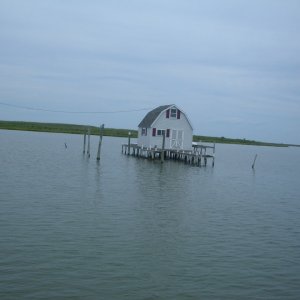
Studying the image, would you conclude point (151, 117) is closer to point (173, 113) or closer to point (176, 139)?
point (173, 113)

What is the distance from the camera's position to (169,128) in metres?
54.5

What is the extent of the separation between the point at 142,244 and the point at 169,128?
38792 mm

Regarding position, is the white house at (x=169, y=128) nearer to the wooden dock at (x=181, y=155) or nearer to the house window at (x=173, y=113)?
the house window at (x=173, y=113)

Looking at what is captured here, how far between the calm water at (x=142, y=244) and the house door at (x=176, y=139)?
2505 cm

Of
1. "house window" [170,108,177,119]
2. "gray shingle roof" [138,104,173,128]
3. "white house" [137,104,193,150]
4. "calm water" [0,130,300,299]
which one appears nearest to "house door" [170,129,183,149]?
"white house" [137,104,193,150]

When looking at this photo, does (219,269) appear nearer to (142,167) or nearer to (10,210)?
(10,210)

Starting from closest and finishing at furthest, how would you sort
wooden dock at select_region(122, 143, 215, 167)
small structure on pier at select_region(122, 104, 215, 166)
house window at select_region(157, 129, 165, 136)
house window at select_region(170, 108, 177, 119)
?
wooden dock at select_region(122, 143, 215, 167) < small structure on pier at select_region(122, 104, 215, 166) < house window at select_region(157, 129, 165, 136) < house window at select_region(170, 108, 177, 119)

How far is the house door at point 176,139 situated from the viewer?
54.9 metres

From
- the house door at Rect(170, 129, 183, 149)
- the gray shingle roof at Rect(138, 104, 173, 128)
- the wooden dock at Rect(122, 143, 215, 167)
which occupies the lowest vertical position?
the wooden dock at Rect(122, 143, 215, 167)

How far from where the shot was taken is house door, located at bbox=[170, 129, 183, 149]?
54.9 m

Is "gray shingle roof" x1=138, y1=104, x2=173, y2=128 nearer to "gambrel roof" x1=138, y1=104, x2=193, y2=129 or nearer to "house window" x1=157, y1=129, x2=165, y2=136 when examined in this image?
"gambrel roof" x1=138, y1=104, x2=193, y2=129

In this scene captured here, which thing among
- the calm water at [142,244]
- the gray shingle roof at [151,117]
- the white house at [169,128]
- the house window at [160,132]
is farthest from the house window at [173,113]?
the calm water at [142,244]

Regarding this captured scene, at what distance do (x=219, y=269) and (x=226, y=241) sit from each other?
3.46 meters

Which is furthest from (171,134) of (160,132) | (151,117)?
(151,117)
